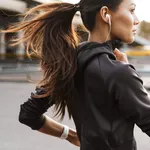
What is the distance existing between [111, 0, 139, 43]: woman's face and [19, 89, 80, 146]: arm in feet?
1.13

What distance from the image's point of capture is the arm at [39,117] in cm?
145

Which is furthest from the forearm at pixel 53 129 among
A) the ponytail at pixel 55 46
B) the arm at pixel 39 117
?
the ponytail at pixel 55 46

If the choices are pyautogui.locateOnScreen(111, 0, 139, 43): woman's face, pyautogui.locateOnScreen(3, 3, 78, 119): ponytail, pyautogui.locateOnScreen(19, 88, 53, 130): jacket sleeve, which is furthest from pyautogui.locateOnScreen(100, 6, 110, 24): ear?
pyautogui.locateOnScreen(19, 88, 53, 130): jacket sleeve

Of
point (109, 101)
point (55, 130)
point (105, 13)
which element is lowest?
point (55, 130)

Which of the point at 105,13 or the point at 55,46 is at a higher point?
the point at 105,13

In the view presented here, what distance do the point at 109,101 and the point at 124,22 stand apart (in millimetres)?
278

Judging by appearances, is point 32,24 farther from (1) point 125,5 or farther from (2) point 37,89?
(1) point 125,5

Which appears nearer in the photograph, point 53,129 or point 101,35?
point 101,35

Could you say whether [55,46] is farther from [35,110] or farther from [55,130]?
[55,130]

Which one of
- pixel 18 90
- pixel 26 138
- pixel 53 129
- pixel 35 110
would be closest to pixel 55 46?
pixel 35 110

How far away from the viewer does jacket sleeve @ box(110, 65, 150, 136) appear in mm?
1129

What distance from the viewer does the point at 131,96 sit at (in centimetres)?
113

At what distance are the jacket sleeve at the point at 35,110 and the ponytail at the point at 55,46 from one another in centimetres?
4

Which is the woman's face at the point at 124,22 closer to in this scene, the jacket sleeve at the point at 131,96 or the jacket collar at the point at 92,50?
the jacket collar at the point at 92,50
